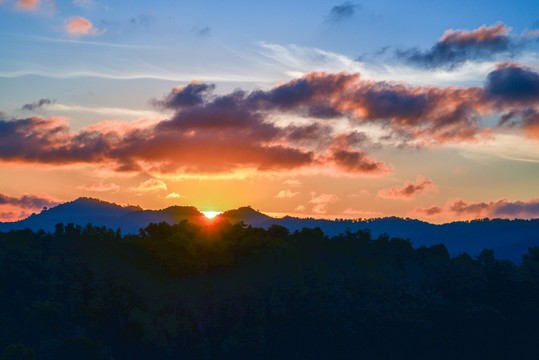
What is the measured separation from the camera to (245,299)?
78062 mm

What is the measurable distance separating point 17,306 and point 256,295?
27.1 metres

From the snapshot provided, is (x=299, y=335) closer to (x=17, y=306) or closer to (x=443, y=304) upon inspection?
(x=443, y=304)

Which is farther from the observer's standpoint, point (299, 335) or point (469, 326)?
point (469, 326)

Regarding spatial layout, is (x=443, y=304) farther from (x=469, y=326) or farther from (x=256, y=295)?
(x=256, y=295)

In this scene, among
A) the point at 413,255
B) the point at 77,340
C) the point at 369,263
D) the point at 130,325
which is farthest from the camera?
the point at 413,255

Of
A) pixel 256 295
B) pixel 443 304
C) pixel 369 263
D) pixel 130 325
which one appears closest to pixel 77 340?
pixel 130 325

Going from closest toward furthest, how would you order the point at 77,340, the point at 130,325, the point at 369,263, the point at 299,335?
the point at 77,340, the point at 130,325, the point at 299,335, the point at 369,263

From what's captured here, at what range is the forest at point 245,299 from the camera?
70938 millimetres

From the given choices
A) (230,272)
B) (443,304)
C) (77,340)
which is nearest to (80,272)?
(77,340)

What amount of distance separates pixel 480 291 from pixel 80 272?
51902mm

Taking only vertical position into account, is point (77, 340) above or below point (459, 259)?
below

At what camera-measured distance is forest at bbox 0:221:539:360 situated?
7094cm

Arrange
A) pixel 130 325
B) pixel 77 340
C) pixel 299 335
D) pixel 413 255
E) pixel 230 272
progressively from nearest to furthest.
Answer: pixel 77 340
pixel 130 325
pixel 299 335
pixel 230 272
pixel 413 255

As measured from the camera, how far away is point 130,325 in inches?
2793
